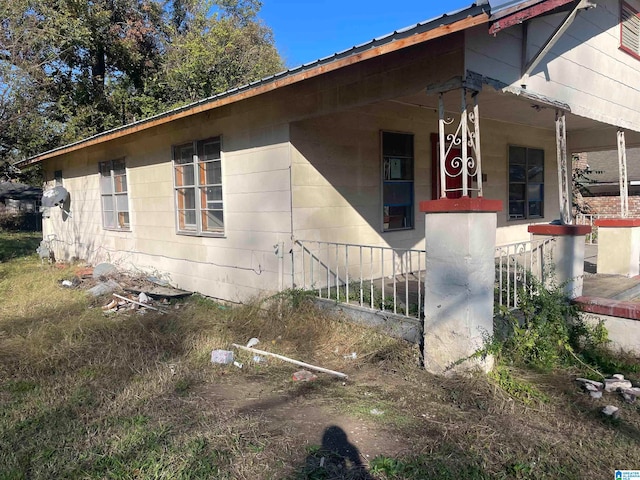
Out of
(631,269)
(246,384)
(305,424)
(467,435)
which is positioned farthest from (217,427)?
(631,269)

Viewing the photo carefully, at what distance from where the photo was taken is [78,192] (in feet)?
39.1

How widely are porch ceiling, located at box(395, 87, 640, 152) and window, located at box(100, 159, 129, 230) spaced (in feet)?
21.3

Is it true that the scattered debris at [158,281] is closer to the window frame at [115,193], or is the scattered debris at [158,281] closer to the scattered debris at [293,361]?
the window frame at [115,193]

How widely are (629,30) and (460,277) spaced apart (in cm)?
651

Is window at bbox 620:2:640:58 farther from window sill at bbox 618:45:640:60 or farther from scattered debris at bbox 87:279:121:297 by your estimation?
scattered debris at bbox 87:279:121:297

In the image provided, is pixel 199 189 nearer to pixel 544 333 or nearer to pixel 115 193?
pixel 115 193

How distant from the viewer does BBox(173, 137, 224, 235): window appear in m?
7.43

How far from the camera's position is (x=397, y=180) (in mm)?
7195

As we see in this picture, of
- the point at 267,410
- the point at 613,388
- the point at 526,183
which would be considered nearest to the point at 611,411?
the point at 613,388

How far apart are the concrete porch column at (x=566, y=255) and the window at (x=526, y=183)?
12.5 ft

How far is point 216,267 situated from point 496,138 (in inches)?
215

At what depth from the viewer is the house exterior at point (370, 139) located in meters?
4.62

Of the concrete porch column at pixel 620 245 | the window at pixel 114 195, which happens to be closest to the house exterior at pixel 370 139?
the window at pixel 114 195

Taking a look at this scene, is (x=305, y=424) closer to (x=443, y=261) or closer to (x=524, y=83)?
(x=443, y=261)
